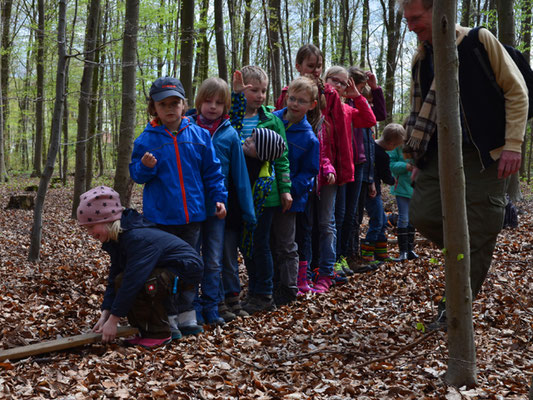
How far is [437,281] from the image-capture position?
17.1 ft

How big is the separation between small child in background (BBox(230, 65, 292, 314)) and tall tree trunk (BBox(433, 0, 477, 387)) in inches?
95.3

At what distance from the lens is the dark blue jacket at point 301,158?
16.4 feet

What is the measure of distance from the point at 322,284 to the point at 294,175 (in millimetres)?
1367

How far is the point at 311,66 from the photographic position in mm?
5598

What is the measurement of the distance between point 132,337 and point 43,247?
190 inches

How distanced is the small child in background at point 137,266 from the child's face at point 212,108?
1251 mm

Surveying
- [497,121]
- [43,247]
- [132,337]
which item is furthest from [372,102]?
[43,247]

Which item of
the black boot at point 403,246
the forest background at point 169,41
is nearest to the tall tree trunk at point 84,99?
the forest background at point 169,41

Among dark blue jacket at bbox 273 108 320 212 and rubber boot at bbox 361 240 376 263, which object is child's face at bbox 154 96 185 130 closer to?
dark blue jacket at bbox 273 108 320 212

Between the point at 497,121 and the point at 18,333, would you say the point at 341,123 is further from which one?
the point at 18,333

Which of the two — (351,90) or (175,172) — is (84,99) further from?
(175,172)

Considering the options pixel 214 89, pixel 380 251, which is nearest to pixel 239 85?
pixel 214 89

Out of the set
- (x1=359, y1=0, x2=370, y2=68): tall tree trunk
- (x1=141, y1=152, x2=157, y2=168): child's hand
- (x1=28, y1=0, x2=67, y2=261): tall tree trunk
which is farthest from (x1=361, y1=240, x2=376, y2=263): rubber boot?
(x1=359, y1=0, x2=370, y2=68): tall tree trunk

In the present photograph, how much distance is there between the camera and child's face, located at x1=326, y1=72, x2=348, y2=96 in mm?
5801
